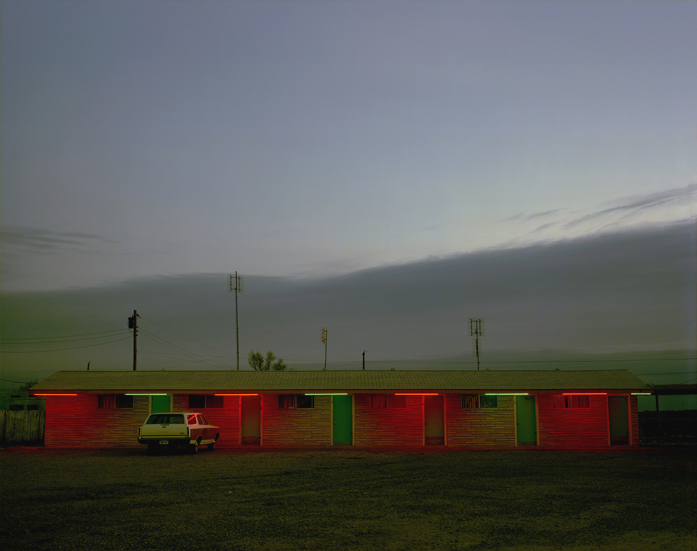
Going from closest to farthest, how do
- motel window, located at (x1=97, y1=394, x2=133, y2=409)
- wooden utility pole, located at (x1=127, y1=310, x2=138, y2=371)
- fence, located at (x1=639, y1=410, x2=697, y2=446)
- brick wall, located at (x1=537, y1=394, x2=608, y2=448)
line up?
1. brick wall, located at (x1=537, y1=394, x2=608, y2=448)
2. motel window, located at (x1=97, y1=394, x2=133, y2=409)
3. fence, located at (x1=639, y1=410, x2=697, y2=446)
4. wooden utility pole, located at (x1=127, y1=310, x2=138, y2=371)

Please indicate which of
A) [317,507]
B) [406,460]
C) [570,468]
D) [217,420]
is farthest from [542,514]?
[217,420]

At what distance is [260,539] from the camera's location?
9.63 m

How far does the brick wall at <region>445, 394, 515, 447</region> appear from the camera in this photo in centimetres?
2764

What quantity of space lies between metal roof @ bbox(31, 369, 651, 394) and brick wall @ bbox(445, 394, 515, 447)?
0.79 meters

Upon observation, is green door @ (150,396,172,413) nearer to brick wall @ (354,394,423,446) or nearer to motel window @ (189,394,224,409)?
motel window @ (189,394,224,409)

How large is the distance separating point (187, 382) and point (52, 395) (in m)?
5.54

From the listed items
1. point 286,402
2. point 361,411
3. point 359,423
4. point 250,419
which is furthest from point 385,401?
point 250,419

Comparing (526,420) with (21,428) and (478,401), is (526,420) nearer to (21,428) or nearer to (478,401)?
(478,401)

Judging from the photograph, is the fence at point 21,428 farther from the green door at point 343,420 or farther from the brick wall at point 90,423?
the green door at point 343,420

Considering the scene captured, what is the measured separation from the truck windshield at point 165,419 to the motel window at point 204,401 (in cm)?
386

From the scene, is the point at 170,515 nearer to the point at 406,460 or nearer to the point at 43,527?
the point at 43,527

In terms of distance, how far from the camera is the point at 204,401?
1117 inches

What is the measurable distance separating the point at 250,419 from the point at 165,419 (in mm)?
5062

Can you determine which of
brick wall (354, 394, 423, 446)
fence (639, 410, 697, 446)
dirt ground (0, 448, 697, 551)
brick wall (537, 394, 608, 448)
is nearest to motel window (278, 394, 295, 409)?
brick wall (354, 394, 423, 446)
